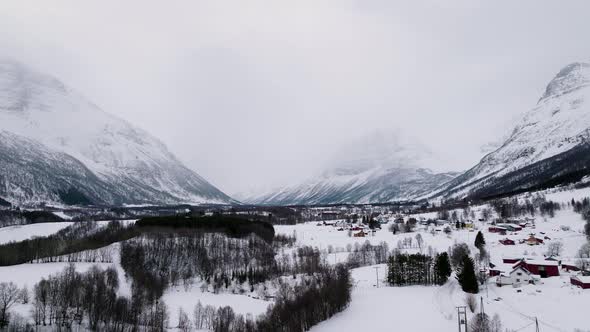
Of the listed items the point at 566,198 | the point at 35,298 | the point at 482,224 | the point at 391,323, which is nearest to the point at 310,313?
the point at 391,323

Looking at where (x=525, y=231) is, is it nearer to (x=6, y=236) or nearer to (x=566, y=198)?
(x=566, y=198)

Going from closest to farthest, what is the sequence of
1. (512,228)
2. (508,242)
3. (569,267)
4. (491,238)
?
(569,267) → (508,242) → (491,238) → (512,228)

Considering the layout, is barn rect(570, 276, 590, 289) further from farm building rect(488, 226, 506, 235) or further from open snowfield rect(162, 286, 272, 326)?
farm building rect(488, 226, 506, 235)

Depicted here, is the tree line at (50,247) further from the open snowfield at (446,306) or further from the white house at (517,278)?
the white house at (517,278)

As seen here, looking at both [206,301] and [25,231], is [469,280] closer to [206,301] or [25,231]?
[206,301]

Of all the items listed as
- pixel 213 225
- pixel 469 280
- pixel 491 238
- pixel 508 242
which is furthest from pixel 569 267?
pixel 213 225

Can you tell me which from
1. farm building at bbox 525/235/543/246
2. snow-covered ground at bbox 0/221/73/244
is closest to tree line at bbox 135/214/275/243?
snow-covered ground at bbox 0/221/73/244

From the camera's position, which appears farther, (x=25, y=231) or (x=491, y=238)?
(x=25, y=231)
